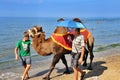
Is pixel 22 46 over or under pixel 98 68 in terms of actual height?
over

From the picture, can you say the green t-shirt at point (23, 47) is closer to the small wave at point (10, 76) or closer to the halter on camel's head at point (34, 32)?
the halter on camel's head at point (34, 32)

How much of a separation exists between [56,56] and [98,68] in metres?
2.22

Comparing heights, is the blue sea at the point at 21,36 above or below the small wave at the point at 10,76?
below

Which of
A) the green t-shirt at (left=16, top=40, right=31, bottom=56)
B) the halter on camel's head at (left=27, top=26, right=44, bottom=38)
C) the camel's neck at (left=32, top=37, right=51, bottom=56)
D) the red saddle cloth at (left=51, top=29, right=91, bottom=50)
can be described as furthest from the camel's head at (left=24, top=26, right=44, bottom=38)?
the red saddle cloth at (left=51, top=29, right=91, bottom=50)

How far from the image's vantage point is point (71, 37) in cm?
1144

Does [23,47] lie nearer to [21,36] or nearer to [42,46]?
[42,46]

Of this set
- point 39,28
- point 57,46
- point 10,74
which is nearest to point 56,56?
point 57,46

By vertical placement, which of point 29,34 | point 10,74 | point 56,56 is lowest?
point 10,74

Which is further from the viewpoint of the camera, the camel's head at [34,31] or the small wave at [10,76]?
the small wave at [10,76]

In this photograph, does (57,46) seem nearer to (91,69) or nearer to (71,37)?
(71,37)

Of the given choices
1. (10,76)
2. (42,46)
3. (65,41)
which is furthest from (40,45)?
(10,76)

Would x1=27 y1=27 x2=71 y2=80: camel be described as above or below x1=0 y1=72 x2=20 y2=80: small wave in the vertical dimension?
above

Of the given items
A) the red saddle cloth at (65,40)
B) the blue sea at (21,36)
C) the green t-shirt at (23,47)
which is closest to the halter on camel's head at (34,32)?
the green t-shirt at (23,47)

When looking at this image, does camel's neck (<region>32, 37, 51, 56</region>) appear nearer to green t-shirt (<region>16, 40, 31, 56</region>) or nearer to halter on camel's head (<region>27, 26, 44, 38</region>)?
halter on camel's head (<region>27, 26, 44, 38</region>)
